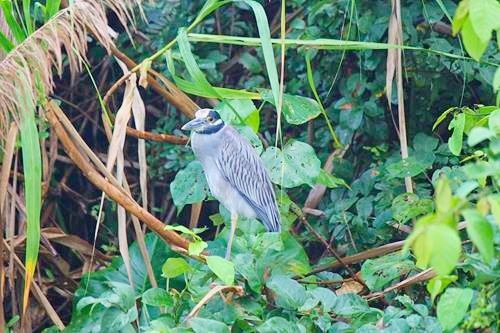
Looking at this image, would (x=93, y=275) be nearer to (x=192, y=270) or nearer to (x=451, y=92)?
(x=192, y=270)

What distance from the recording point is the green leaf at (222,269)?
2350 mm

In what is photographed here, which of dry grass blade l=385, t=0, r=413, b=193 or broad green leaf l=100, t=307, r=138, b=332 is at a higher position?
dry grass blade l=385, t=0, r=413, b=193

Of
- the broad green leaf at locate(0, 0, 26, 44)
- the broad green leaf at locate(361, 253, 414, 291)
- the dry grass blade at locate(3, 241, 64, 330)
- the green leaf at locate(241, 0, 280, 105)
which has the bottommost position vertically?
the dry grass blade at locate(3, 241, 64, 330)

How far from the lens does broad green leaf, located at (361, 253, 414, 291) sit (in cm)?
268

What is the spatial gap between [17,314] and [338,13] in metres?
1.42

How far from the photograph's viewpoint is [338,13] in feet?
12.0

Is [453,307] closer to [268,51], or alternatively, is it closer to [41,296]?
[268,51]

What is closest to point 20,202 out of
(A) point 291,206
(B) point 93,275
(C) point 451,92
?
(B) point 93,275

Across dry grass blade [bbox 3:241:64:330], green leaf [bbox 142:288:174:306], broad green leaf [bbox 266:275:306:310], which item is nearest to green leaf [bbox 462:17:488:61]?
broad green leaf [bbox 266:275:306:310]

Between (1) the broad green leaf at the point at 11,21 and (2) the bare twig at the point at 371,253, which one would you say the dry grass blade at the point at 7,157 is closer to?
(1) the broad green leaf at the point at 11,21

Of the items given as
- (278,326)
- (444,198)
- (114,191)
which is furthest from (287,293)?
(444,198)

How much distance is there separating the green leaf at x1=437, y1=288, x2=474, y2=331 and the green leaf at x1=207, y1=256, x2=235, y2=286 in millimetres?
691

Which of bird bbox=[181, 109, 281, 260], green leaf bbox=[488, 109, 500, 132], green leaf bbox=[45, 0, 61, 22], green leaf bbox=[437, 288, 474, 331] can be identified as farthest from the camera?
bird bbox=[181, 109, 281, 260]

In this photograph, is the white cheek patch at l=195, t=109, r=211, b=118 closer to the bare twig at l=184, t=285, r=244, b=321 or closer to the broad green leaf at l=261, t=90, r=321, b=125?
the broad green leaf at l=261, t=90, r=321, b=125
